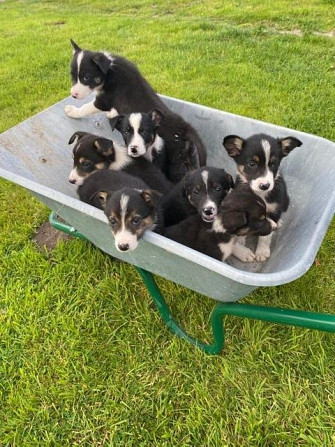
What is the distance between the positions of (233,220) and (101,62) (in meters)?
2.17

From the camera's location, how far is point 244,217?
2.55 meters

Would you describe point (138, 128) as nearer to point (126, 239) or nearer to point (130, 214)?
point (130, 214)

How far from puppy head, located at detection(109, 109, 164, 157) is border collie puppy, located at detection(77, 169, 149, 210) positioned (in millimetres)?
318

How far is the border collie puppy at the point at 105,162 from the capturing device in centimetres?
329

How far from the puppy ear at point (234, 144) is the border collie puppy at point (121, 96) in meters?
0.59

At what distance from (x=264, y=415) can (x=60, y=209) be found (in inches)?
68.4

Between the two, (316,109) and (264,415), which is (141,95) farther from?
(264,415)

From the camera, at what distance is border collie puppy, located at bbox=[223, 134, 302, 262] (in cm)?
271

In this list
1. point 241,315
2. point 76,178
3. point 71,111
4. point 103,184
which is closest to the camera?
point 241,315

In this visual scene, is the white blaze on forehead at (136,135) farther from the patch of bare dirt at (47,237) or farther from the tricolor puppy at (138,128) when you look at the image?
the patch of bare dirt at (47,237)

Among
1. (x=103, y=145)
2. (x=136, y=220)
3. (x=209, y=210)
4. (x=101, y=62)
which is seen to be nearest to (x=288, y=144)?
(x=209, y=210)

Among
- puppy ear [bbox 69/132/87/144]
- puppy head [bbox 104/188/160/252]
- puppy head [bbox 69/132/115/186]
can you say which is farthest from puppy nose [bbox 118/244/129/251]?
puppy ear [bbox 69/132/87/144]

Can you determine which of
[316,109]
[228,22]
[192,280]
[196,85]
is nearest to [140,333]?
[192,280]

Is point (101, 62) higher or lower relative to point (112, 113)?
higher
